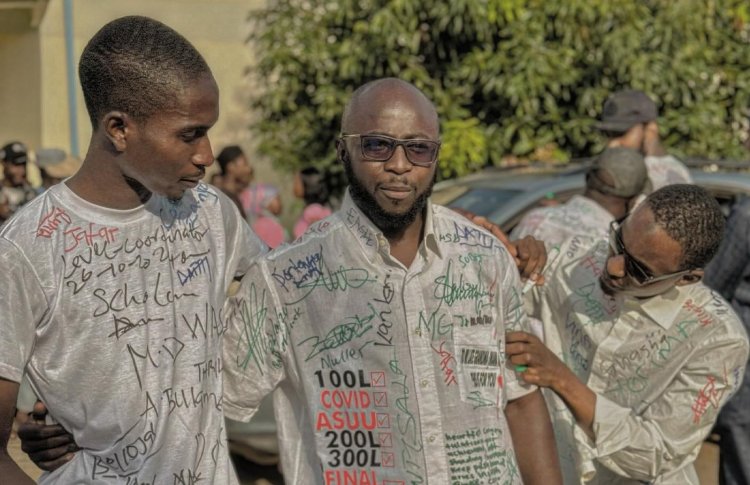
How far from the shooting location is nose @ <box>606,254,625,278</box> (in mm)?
4152

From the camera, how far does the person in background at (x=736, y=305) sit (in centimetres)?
631

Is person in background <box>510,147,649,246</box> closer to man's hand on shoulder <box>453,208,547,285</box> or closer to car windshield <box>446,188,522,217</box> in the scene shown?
car windshield <box>446,188,522,217</box>

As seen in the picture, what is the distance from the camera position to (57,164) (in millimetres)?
10008

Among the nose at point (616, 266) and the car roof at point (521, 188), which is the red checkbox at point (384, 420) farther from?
the car roof at point (521, 188)

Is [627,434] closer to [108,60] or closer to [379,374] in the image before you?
[379,374]

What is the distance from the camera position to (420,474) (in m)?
3.34

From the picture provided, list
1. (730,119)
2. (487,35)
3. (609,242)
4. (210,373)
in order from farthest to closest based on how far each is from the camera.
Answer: (730,119) < (487,35) < (609,242) < (210,373)

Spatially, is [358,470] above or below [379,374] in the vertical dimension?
below

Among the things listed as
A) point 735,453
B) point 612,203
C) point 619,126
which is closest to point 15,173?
point 619,126

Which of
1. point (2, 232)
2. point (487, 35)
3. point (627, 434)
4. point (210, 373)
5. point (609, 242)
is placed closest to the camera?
point (2, 232)

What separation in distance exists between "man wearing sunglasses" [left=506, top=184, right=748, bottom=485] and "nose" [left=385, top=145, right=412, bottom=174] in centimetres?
84

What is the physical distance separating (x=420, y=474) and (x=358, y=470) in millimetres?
157

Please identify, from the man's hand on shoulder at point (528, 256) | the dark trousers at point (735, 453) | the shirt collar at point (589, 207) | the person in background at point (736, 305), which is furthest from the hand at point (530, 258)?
the dark trousers at point (735, 453)

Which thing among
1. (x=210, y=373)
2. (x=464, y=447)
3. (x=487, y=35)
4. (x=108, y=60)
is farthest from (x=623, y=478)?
(x=487, y=35)
